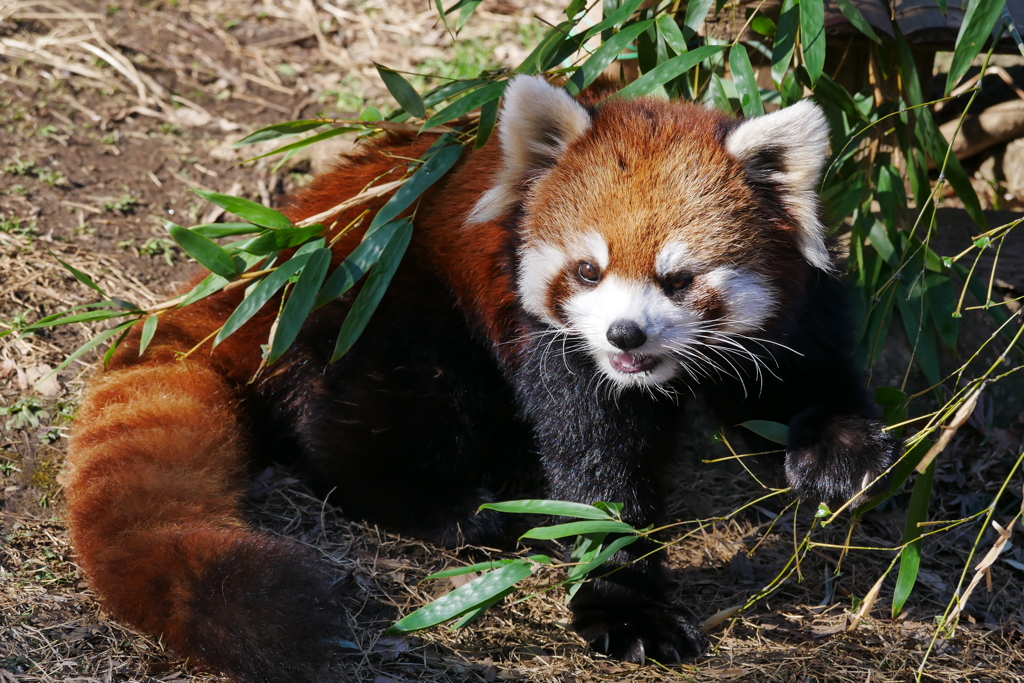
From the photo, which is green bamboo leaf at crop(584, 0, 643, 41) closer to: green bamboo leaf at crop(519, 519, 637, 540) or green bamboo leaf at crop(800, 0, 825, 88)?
green bamboo leaf at crop(800, 0, 825, 88)

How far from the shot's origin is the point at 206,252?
2.56 meters

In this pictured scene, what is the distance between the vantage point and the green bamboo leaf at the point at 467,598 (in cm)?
229

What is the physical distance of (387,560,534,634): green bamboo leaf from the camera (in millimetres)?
2293

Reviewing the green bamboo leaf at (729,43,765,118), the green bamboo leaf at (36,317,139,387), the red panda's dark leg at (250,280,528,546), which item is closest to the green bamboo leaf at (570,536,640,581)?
the red panda's dark leg at (250,280,528,546)

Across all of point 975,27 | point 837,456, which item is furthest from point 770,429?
point 975,27

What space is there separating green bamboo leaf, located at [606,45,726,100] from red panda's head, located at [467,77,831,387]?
0.20m

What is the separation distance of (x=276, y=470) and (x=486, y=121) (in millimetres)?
1560

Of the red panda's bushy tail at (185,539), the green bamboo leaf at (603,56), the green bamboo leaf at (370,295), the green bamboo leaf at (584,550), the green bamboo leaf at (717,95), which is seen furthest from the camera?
the green bamboo leaf at (717,95)

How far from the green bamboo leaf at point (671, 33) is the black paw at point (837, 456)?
1.30m

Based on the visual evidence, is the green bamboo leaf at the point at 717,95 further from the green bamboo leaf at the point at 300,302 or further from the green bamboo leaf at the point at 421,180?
the green bamboo leaf at the point at 300,302

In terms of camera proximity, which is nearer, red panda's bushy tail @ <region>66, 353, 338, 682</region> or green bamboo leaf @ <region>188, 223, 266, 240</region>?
red panda's bushy tail @ <region>66, 353, 338, 682</region>

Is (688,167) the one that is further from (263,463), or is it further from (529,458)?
(263,463)

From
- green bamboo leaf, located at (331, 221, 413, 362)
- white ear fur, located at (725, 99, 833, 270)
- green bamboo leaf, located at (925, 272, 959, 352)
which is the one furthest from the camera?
green bamboo leaf, located at (925, 272, 959, 352)

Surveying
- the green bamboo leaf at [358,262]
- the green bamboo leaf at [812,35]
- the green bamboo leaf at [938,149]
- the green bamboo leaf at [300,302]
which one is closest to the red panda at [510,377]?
the green bamboo leaf at [358,262]
